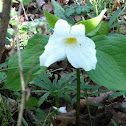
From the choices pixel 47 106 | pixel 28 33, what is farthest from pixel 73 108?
pixel 28 33

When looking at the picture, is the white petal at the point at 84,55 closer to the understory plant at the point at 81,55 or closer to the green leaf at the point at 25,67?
the understory plant at the point at 81,55

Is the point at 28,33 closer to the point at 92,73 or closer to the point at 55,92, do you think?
the point at 55,92

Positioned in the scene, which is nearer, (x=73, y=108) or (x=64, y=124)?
(x=64, y=124)

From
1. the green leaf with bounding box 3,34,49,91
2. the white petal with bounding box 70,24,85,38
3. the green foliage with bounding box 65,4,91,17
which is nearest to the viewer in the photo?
the white petal with bounding box 70,24,85,38

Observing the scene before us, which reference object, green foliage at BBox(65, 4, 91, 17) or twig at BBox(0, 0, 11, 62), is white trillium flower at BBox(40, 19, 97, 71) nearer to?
twig at BBox(0, 0, 11, 62)

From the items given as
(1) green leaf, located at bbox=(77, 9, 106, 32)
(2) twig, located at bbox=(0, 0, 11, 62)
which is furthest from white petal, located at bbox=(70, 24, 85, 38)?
(2) twig, located at bbox=(0, 0, 11, 62)

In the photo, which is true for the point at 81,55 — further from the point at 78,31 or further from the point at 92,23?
the point at 92,23

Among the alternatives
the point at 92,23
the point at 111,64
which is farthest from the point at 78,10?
the point at 111,64

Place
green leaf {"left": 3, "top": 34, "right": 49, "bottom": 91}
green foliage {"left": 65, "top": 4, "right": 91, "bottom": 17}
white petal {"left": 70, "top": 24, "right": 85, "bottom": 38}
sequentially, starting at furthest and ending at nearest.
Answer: green foliage {"left": 65, "top": 4, "right": 91, "bottom": 17} → green leaf {"left": 3, "top": 34, "right": 49, "bottom": 91} → white petal {"left": 70, "top": 24, "right": 85, "bottom": 38}
